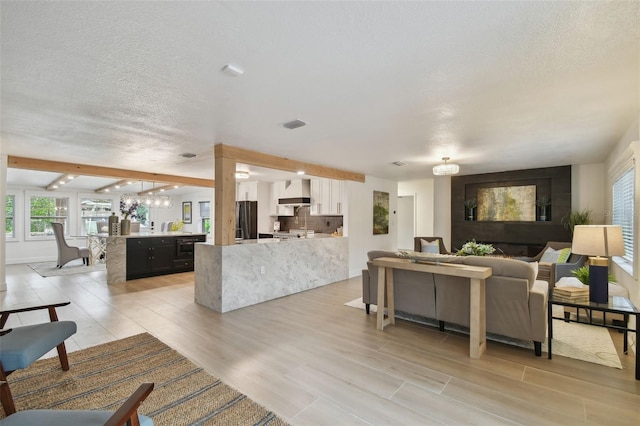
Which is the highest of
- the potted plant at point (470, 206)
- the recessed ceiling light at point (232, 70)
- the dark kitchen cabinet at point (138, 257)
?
the recessed ceiling light at point (232, 70)

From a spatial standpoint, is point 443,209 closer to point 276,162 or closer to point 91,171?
point 276,162

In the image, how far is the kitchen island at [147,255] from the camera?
20.0 ft

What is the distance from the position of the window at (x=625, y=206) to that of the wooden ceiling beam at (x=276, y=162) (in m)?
4.32

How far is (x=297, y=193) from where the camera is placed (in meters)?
7.82

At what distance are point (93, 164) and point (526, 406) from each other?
7370 millimetres

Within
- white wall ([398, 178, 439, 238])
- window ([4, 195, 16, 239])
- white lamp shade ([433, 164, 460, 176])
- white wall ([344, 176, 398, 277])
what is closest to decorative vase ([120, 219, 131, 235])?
window ([4, 195, 16, 239])

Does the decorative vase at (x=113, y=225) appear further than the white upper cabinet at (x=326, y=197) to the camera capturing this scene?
No

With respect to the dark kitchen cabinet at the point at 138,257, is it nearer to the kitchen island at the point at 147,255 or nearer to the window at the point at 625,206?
the kitchen island at the point at 147,255

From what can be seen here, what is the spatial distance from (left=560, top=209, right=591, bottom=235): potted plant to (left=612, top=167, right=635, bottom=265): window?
906 millimetres

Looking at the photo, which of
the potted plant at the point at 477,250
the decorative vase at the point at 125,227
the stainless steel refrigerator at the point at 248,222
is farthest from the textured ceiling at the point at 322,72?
the stainless steel refrigerator at the point at 248,222

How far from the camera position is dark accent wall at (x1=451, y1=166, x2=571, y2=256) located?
5.91 meters

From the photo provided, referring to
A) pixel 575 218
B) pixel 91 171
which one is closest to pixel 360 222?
pixel 575 218

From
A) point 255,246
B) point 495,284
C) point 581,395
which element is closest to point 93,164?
point 255,246

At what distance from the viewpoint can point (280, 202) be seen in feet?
26.6
